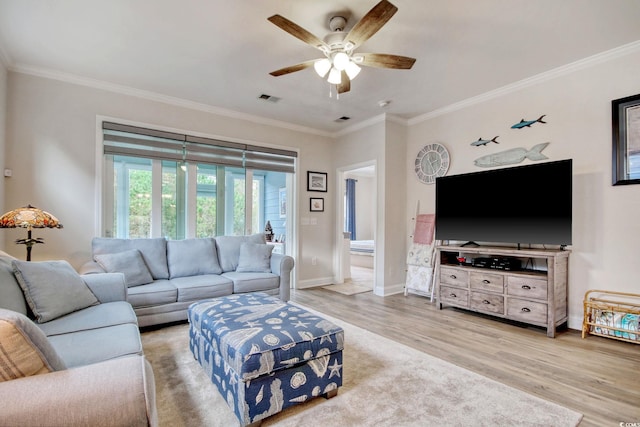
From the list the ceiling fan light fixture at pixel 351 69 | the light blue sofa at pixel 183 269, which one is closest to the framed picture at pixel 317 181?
the light blue sofa at pixel 183 269

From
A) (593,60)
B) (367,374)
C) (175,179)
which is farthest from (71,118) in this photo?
(593,60)

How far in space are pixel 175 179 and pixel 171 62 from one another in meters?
1.62

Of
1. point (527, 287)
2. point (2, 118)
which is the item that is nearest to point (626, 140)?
point (527, 287)

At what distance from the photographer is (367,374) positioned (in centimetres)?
229

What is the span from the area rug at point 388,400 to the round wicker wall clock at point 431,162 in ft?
9.49

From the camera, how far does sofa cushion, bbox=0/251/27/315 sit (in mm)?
1833

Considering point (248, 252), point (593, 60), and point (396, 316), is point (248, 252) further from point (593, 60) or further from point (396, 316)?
point (593, 60)

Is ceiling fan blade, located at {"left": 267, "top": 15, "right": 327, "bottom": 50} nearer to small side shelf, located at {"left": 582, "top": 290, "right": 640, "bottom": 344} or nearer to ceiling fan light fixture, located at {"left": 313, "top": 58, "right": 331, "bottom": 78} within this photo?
ceiling fan light fixture, located at {"left": 313, "top": 58, "right": 331, "bottom": 78}

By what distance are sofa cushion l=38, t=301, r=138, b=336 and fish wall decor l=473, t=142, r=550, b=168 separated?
165 inches

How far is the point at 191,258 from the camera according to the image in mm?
3801

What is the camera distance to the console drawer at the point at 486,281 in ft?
11.2

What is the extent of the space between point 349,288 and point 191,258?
2623 millimetres

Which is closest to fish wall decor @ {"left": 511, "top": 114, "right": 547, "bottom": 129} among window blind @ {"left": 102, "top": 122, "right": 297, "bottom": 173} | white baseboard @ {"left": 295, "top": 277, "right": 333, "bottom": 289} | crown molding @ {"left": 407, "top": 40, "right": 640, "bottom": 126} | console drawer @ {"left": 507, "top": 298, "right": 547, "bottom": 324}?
crown molding @ {"left": 407, "top": 40, "right": 640, "bottom": 126}

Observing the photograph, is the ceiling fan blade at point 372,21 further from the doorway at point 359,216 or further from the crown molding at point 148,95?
the doorway at point 359,216
